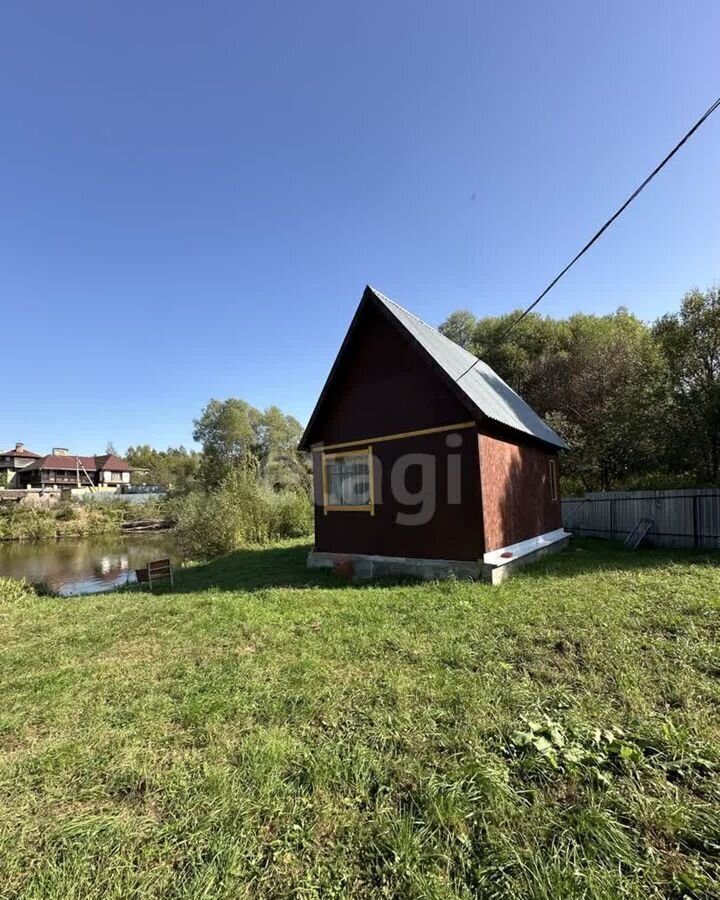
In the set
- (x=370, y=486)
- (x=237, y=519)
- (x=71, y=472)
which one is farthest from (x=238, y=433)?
(x=71, y=472)

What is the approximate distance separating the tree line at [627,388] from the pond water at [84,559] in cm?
1607

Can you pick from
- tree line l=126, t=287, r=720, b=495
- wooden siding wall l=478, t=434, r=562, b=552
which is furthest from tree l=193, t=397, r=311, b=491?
wooden siding wall l=478, t=434, r=562, b=552

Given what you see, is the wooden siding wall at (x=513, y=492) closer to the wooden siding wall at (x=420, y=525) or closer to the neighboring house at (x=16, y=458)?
the wooden siding wall at (x=420, y=525)

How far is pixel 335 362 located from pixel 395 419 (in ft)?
6.22

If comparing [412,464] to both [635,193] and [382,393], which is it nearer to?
[382,393]

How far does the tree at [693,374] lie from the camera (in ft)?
45.2

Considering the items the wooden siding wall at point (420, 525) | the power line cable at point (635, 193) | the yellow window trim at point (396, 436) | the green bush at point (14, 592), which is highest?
the power line cable at point (635, 193)

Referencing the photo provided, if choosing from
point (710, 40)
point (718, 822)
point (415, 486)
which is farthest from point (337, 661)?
point (710, 40)

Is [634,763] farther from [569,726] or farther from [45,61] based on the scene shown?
[45,61]

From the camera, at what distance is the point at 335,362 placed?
906cm

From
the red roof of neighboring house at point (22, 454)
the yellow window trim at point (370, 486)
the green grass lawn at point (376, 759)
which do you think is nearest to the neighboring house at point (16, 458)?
the red roof of neighboring house at point (22, 454)

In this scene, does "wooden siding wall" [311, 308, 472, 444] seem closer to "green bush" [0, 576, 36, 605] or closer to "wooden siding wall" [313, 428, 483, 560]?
"wooden siding wall" [313, 428, 483, 560]

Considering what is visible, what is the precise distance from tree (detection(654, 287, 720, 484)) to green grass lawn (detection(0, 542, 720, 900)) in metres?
11.3

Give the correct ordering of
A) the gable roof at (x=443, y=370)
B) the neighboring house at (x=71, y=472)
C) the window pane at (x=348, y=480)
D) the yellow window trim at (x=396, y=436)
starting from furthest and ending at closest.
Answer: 1. the neighboring house at (x=71, y=472)
2. the window pane at (x=348, y=480)
3. the yellow window trim at (x=396, y=436)
4. the gable roof at (x=443, y=370)
